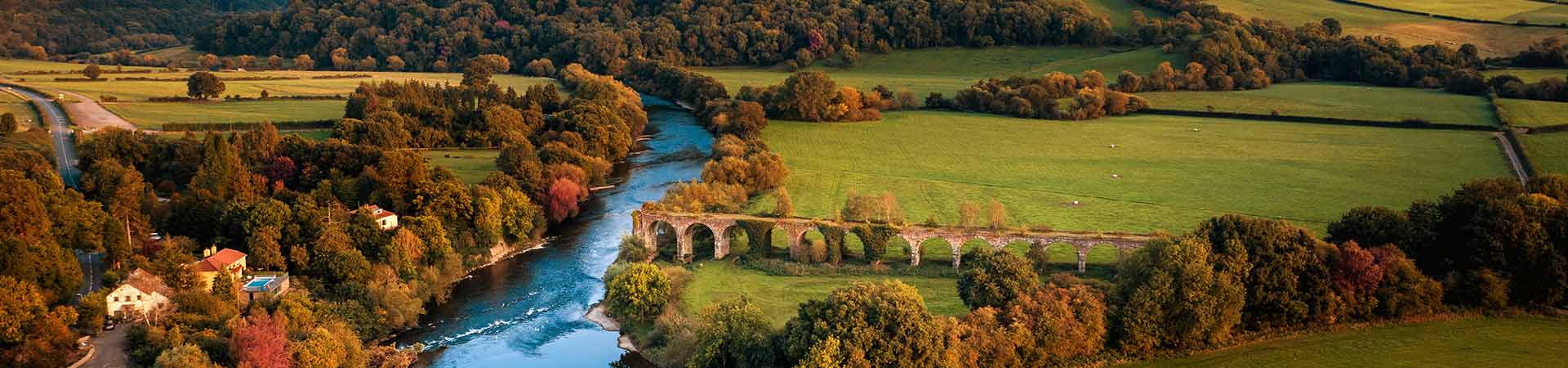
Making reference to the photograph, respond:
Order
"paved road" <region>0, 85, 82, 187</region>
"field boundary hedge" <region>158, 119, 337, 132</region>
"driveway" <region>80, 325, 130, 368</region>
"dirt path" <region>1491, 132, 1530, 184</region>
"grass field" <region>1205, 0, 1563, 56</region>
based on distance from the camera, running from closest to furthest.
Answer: "driveway" <region>80, 325, 130, 368</region> < "dirt path" <region>1491, 132, 1530, 184</region> < "paved road" <region>0, 85, 82, 187</region> < "field boundary hedge" <region>158, 119, 337, 132</region> < "grass field" <region>1205, 0, 1563, 56</region>

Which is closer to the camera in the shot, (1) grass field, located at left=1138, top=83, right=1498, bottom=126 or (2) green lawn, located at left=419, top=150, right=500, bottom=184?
(2) green lawn, located at left=419, top=150, right=500, bottom=184

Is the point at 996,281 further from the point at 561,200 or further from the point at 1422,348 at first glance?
the point at 561,200

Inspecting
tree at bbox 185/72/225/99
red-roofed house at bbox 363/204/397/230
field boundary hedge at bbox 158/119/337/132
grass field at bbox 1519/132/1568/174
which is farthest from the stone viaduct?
tree at bbox 185/72/225/99

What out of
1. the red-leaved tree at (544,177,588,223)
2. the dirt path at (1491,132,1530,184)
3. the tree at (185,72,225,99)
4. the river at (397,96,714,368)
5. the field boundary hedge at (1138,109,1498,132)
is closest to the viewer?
the river at (397,96,714,368)

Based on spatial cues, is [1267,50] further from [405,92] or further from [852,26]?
[405,92]

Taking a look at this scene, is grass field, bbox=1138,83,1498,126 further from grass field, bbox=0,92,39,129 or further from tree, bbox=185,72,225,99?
grass field, bbox=0,92,39,129

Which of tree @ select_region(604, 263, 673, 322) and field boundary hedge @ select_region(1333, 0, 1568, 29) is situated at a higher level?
field boundary hedge @ select_region(1333, 0, 1568, 29)

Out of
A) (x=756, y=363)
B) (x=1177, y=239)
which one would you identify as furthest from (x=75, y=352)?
(x=1177, y=239)
